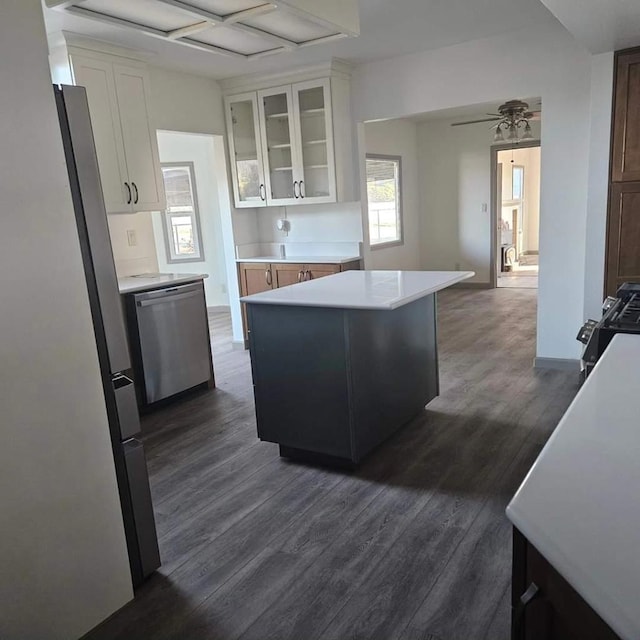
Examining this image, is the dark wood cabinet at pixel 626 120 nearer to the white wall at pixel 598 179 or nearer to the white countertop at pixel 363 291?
the white wall at pixel 598 179

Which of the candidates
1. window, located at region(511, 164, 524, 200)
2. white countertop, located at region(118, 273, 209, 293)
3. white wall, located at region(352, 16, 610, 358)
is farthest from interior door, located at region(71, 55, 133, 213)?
window, located at region(511, 164, 524, 200)

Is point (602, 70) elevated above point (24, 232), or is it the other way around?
point (602, 70)

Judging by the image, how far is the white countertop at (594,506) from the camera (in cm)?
67

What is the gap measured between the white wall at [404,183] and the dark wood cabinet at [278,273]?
2.09m

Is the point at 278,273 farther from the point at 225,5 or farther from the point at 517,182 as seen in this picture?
the point at 517,182

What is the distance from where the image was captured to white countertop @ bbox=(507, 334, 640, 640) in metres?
0.67

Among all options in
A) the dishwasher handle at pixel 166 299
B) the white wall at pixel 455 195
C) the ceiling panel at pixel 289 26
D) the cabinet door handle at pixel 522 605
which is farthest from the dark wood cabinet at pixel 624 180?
the white wall at pixel 455 195

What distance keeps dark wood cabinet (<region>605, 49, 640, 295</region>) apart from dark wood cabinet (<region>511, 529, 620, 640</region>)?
10.5 ft

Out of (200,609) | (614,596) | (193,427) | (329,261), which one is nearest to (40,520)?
(200,609)

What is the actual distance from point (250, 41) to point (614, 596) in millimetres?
3030

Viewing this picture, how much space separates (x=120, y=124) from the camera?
3836mm

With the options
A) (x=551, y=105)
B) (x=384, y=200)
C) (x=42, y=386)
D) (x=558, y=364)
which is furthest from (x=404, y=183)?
(x=42, y=386)

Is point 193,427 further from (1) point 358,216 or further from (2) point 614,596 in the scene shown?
(2) point 614,596

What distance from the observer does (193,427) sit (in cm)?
354
